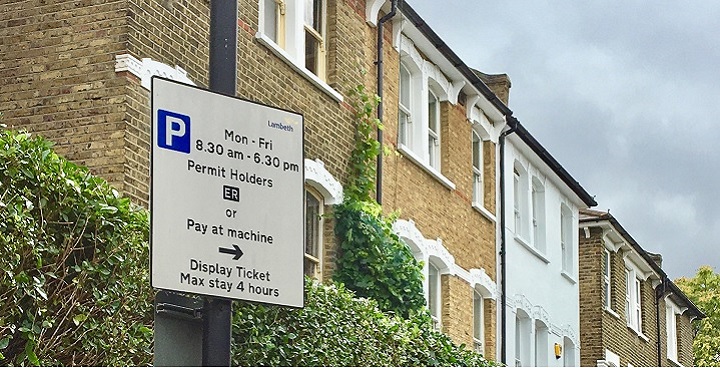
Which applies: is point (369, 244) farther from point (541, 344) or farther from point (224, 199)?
point (224, 199)

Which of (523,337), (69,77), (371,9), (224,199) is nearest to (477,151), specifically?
(523,337)

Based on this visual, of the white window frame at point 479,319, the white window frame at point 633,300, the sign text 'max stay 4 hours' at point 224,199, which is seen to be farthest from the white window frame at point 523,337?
the sign text 'max stay 4 hours' at point 224,199

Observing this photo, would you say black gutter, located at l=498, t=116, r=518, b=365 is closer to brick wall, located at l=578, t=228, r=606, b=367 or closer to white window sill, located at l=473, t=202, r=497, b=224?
white window sill, located at l=473, t=202, r=497, b=224

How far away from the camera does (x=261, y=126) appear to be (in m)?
6.52

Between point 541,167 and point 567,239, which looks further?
point 567,239

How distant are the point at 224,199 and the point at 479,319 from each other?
21.8 metres

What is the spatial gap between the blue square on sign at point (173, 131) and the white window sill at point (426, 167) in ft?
54.0

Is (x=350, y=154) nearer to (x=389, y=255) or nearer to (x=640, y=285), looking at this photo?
(x=389, y=255)

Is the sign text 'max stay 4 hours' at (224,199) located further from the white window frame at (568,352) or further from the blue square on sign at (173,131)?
the white window frame at (568,352)

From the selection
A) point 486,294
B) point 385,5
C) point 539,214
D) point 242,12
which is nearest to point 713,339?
point 539,214

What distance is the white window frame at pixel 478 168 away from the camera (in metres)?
27.7

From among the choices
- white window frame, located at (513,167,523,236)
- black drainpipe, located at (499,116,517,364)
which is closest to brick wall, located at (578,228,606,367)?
white window frame, located at (513,167,523,236)

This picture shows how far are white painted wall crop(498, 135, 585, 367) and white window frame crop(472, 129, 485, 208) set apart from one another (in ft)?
4.10

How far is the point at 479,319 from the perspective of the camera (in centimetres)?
2769
